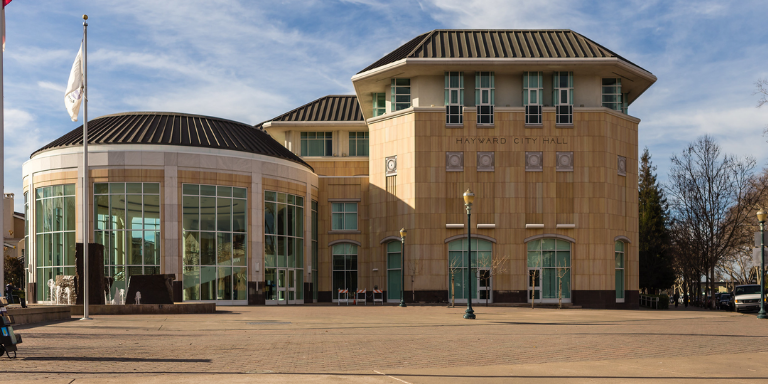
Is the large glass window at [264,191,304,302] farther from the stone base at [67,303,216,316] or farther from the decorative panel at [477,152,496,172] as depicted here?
the stone base at [67,303,216,316]

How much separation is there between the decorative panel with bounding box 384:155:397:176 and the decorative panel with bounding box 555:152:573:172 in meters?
10.4

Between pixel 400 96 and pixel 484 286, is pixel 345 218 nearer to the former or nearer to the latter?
pixel 400 96

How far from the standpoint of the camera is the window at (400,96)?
4906 cm

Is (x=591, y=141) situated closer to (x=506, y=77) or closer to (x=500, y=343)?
(x=506, y=77)

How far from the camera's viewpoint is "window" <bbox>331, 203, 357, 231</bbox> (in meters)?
51.8

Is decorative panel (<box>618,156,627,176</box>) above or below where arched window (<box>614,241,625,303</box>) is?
above

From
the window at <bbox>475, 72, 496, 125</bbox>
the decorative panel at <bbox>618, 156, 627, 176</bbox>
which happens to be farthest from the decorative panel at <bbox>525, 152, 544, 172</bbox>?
the decorative panel at <bbox>618, 156, 627, 176</bbox>

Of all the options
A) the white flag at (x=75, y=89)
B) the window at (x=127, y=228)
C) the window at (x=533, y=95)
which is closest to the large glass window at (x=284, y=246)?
the window at (x=127, y=228)

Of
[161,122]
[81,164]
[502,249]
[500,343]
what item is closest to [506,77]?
[502,249]

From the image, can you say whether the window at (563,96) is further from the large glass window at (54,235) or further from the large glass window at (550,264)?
the large glass window at (54,235)

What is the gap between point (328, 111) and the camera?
199 ft

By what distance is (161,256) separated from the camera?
40875mm

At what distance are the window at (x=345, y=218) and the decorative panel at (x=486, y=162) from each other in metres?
9.69

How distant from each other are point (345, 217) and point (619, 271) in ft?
61.2
